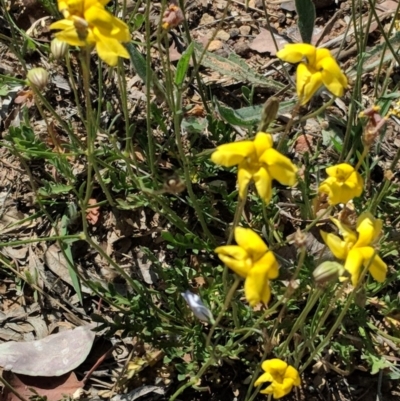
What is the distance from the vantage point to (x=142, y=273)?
315 cm

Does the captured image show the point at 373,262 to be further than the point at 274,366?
No

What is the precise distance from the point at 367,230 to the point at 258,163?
383 mm

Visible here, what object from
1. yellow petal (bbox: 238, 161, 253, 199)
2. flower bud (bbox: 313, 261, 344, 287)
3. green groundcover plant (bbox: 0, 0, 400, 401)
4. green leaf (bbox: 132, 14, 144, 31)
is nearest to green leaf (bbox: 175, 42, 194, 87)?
green groundcover plant (bbox: 0, 0, 400, 401)

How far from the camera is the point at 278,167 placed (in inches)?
73.3

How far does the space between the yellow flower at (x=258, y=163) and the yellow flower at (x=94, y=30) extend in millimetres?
411

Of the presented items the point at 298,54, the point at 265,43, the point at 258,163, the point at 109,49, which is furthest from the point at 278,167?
the point at 265,43

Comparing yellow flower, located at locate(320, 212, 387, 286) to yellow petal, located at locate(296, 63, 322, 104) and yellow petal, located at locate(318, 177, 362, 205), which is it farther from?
yellow petal, located at locate(296, 63, 322, 104)

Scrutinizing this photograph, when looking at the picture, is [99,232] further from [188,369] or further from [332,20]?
[332,20]

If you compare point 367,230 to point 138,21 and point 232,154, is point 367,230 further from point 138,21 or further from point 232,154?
point 138,21

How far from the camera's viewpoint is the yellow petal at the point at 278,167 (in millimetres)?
1854

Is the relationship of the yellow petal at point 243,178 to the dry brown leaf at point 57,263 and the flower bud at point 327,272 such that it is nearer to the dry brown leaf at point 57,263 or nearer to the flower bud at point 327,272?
the flower bud at point 327,272

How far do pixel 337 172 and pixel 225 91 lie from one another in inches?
65.4

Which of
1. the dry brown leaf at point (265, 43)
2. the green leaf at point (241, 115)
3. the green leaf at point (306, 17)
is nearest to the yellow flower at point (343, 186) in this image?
the green leaf at point (241, 115)

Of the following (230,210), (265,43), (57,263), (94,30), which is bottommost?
(57,263)
